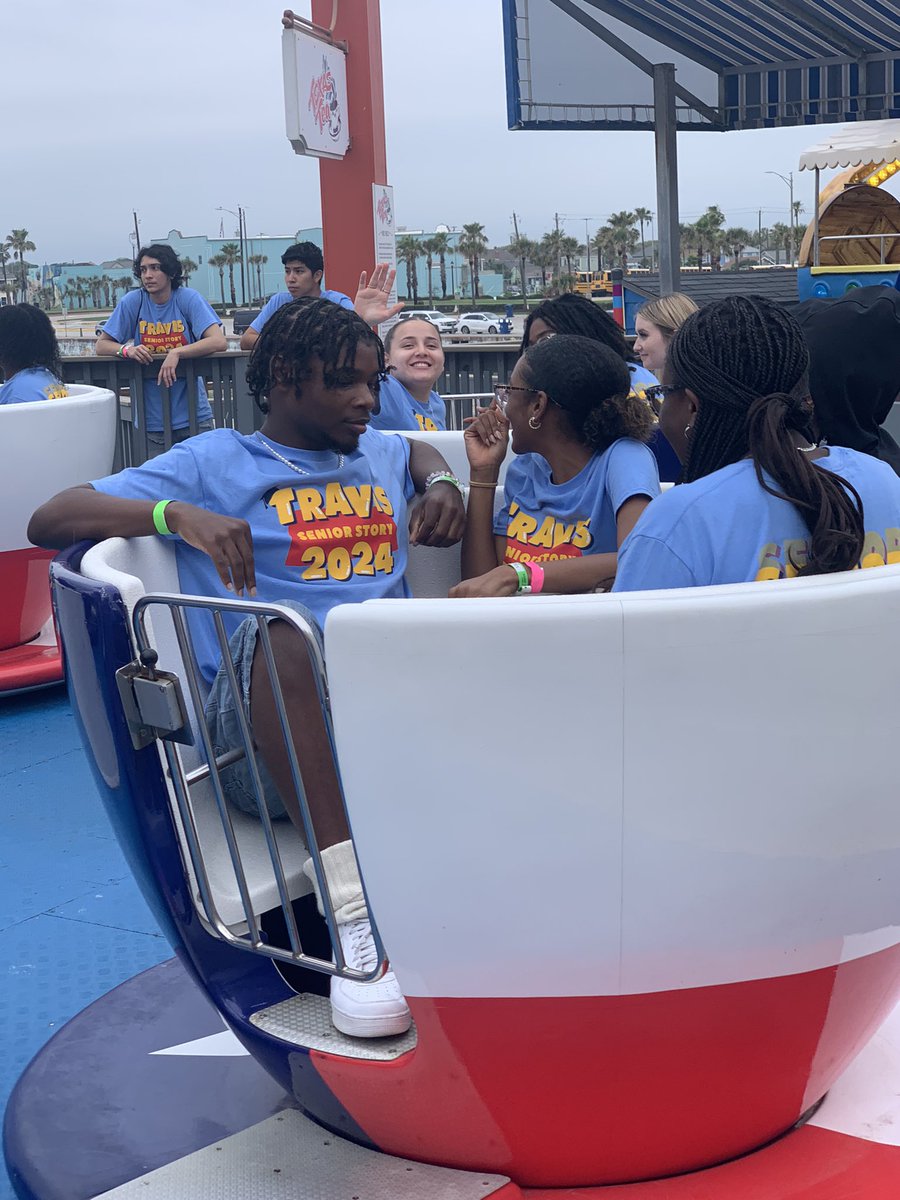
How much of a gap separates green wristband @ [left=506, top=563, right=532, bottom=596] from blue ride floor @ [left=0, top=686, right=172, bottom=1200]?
106 centimetres

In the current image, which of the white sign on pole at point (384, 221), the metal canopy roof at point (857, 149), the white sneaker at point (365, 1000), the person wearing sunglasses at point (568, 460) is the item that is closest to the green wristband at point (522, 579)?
the person wearing sunglasses at point (568, 460)

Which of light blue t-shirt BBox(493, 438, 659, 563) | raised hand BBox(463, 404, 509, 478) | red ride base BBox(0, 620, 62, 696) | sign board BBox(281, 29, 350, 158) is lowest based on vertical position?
red ride base BBox(0, 620, 62, 696)

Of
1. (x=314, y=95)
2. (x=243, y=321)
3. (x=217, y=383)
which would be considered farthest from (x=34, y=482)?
(x=243, y=321)

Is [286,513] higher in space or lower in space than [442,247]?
lower

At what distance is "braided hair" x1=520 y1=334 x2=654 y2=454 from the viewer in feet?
8.35

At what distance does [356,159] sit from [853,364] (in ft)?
16.9

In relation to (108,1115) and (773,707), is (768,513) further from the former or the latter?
(108,1115)

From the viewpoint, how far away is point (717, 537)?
1.63 meters

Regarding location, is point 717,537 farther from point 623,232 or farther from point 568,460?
point 623,232

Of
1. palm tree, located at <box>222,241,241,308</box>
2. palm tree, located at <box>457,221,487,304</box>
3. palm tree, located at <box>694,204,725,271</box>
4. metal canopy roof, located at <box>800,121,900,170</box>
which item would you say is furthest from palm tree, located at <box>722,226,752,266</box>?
metal canopy roof, located at <box>800,121,900,170</box>

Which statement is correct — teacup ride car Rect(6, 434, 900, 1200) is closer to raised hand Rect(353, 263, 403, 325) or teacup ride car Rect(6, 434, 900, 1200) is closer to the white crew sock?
the white crew sock

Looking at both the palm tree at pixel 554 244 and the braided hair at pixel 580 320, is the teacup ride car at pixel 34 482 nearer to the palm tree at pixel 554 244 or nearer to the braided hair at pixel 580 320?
the braided hair at pixel 580 320

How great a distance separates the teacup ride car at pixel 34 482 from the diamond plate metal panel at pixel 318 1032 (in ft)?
8.05

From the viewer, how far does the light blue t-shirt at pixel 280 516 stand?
2.22 meters
